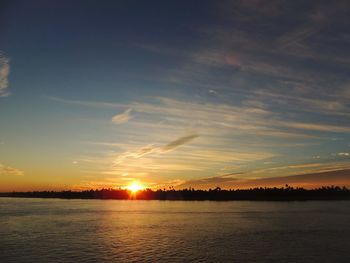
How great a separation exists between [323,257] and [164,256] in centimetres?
1877

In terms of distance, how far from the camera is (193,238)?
60156mm

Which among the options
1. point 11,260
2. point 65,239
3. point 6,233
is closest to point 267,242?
point 65,239

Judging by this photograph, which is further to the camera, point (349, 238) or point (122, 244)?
point (349, 238)

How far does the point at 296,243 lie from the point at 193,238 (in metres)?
15.9

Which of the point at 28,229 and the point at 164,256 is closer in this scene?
the point at 164,256

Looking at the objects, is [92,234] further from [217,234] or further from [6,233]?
[217,234]

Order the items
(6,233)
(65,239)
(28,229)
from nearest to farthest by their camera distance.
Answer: (65,239)
(6,233)
(28,229)

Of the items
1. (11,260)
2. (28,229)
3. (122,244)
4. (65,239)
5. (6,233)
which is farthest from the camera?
(28,229)

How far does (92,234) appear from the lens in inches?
2638

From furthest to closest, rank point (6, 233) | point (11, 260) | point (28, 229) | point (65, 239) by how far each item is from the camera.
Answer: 1. point (28, 229)
2. point (6, 233)
3. point (65, 239)
4. point (11, 260)

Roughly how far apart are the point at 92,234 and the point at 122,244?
581 inches

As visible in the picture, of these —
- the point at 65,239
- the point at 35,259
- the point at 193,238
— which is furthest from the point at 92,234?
the point at 35,259

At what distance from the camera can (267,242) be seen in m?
55.8

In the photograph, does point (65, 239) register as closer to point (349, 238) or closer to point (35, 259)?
point (35, 259)
